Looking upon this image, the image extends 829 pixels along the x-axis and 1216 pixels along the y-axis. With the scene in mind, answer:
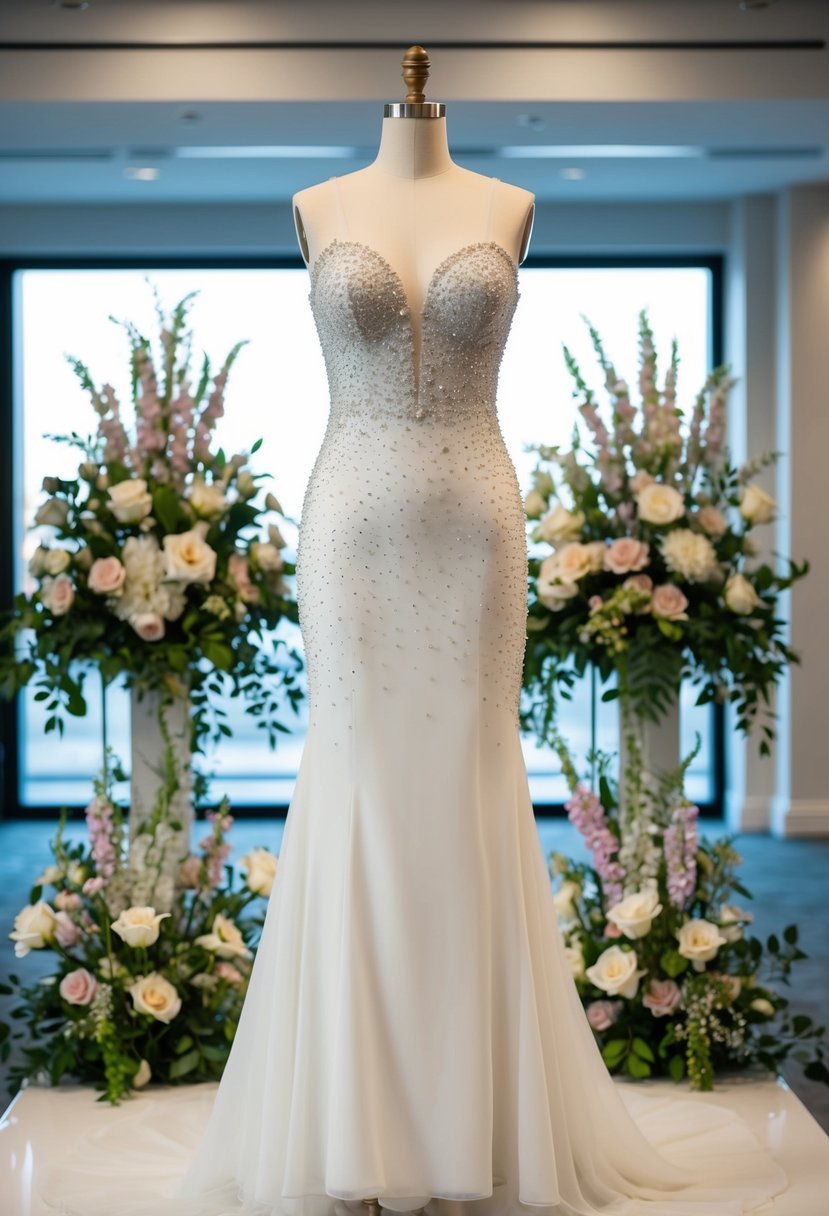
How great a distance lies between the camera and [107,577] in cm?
362

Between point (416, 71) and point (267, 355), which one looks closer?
point (416, 71)

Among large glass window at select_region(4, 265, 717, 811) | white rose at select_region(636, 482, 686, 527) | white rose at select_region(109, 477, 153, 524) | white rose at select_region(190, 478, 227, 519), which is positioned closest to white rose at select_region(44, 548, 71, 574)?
white rose at select_region(109, 477, 153, 524)

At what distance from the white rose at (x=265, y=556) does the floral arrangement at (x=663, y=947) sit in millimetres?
840

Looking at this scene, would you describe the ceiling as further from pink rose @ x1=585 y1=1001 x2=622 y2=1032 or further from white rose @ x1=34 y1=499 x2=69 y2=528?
pink rose @ x1=585 y1=1001 x2=622 y2=1032

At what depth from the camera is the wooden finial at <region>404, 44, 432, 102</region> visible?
2.75 metres

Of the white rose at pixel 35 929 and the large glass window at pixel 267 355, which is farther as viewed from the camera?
the large glass window at pixel 267 355

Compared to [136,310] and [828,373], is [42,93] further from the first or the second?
[828,373]

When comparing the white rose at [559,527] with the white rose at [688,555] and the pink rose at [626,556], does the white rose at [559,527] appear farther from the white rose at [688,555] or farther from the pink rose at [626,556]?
the white rose at [688,555]

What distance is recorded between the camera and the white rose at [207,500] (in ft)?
12.3

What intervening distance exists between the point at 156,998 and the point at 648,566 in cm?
159

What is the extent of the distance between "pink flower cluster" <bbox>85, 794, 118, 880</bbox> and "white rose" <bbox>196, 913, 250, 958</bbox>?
28 centimetres

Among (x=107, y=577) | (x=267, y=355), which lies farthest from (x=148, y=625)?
(x=267, y=355)

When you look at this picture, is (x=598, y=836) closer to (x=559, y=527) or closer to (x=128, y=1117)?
(x=559, y=527)

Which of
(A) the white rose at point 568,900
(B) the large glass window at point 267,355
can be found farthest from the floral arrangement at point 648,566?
(B) the large glass window at point 267,355
